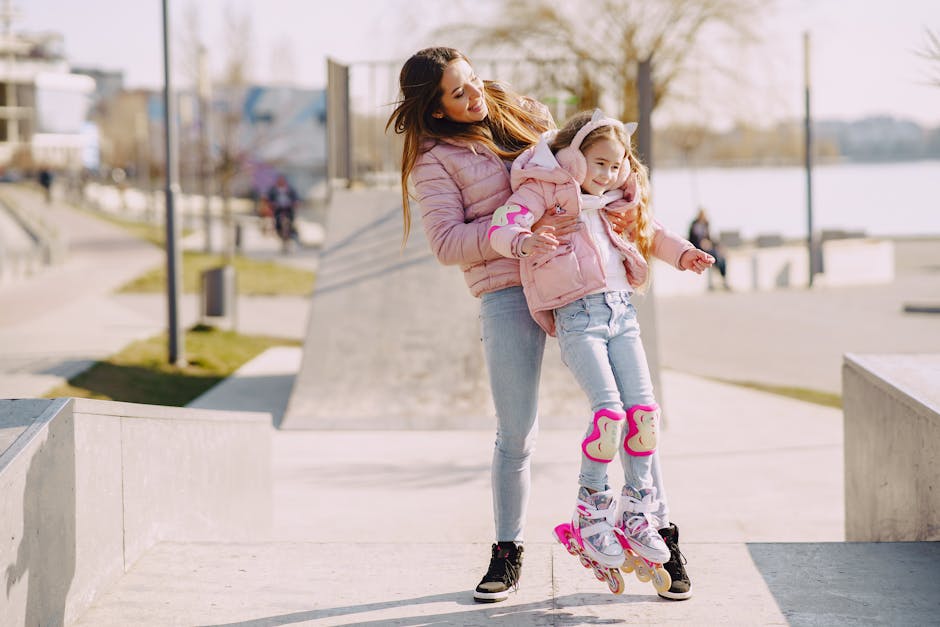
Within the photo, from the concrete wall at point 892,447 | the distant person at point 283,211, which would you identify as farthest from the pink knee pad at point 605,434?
the distant person at point 283,211

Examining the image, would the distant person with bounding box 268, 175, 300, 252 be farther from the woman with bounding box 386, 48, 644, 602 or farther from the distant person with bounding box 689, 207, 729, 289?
the woman with bounding box 386, 48, 644, 602

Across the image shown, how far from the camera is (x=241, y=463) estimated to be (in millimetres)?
5793

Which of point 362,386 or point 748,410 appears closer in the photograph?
point 362,386

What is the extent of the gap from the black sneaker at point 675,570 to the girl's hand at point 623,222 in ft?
3.08

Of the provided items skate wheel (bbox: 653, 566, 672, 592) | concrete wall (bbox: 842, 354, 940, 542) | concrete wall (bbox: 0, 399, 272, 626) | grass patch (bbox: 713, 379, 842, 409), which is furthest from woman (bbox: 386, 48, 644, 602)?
grass patch (bbox: 713, 379, 842, 409)

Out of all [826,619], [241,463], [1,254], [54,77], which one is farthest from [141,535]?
[54,77]

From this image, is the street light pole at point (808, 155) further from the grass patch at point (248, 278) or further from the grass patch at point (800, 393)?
the grass patch at point (800, 393)

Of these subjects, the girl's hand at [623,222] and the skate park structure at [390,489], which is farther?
the girl's hand at [623,222]

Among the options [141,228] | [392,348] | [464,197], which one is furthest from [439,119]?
[141,228]

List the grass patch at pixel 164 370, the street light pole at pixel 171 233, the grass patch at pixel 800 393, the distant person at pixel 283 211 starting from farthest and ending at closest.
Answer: the distant person at pixel 283 211
the street light pole at pixel 171 233
the grass patch at pixel 800 393
the grass patch at pixel 164 370

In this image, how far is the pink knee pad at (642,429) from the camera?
133 inches

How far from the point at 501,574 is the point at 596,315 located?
859 millimetres

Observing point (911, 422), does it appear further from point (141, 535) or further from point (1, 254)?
point (1, 254)

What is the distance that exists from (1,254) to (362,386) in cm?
1419
